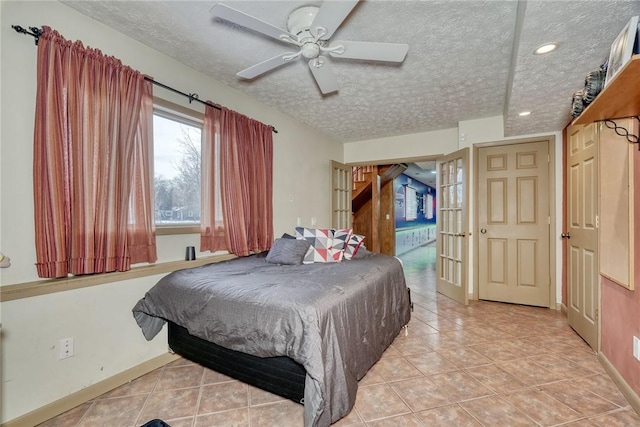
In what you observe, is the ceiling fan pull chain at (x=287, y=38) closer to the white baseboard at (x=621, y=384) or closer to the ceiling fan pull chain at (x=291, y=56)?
the ceiling fan pull chain at (x=291, y=56)

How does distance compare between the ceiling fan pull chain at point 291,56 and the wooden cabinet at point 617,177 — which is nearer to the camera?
the wooden cabinet at point 617,177

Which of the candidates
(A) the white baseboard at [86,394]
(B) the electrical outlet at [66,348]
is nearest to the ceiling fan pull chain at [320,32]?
(B) the electrical outlet at [66,348]

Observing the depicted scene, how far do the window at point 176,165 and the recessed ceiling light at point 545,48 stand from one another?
8.38 feet

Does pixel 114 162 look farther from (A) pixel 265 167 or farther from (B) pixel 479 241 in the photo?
(B) pixel 479 241

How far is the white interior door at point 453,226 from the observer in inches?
144

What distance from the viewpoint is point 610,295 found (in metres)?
2.07

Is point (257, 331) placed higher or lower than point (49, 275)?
lower

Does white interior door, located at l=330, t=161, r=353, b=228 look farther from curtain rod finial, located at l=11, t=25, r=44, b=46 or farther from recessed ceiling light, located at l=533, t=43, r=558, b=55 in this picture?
curtain rod finial, located at l=11, t=25, r=44, b=46

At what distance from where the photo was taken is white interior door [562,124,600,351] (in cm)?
236

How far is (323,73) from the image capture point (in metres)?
2.06

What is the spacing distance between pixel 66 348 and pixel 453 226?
4088 millimetres

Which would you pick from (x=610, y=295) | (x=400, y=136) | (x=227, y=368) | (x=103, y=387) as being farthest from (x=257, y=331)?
(x=400, y=136)

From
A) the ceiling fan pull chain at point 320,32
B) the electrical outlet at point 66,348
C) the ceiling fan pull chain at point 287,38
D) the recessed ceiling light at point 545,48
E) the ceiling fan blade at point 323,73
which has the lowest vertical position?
the electrical outlet at point 66,348

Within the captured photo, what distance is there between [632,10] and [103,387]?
12.1ft
